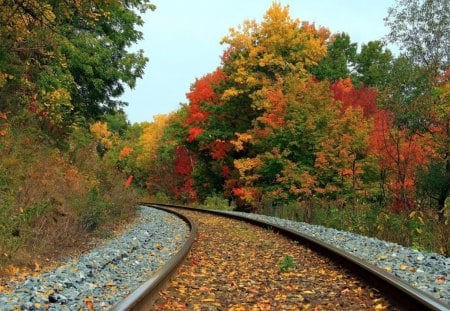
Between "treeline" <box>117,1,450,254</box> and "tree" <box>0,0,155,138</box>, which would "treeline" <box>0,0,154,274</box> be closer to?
"tree" <box>0,0,155,138</box>

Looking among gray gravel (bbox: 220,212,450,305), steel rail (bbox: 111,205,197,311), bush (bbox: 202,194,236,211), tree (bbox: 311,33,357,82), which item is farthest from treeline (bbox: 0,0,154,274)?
A: tree (bbox: 311,33,357,82)

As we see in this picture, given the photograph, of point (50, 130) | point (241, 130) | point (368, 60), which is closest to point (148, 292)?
point (50, 130)

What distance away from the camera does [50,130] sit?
1742cm

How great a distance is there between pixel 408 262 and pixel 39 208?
7.40 m

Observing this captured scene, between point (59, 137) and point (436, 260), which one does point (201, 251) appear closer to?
point (436, 260)

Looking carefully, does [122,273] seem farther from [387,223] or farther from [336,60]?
[336,60]

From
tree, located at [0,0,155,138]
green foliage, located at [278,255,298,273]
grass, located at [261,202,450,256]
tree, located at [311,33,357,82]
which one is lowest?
green foliage, located at [278,255,298,273]

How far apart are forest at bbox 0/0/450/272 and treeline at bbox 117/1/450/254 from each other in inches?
3.4

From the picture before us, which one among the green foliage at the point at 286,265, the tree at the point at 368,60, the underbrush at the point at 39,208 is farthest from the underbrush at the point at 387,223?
the tree at the point at 368,60

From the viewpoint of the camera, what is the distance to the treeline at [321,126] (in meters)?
21.3

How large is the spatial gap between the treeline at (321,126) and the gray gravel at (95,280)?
21.7 ft

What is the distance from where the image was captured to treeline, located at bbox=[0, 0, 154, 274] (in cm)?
1039

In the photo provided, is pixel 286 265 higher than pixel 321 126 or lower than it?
lower

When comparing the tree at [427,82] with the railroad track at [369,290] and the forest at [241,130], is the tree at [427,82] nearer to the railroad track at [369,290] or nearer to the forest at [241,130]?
the forest at [241,130]
